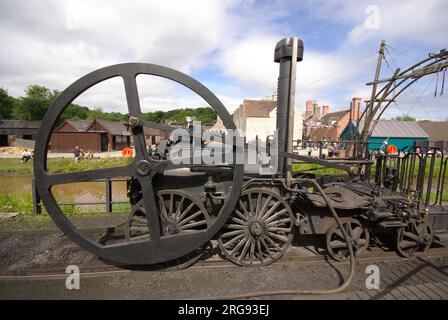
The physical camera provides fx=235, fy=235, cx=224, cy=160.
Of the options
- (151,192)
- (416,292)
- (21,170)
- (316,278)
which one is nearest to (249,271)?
(316,278)

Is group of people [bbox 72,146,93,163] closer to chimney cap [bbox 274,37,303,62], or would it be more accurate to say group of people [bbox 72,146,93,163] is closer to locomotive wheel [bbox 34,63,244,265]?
locomotive wheel [bbox 34,63,244,265]

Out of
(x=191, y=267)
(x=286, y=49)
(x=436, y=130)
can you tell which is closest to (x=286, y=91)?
(x=286, y=49)

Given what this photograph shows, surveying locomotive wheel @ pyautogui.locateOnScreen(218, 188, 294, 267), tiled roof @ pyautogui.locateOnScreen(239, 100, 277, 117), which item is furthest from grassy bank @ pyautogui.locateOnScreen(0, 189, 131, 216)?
tiled roof @ pyautogui.locateOnScreen(239, 100, 277, 117)

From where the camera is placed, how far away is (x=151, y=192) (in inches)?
129

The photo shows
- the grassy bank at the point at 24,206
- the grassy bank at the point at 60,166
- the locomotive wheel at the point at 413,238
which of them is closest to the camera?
the locomotive wheel at the point at 413,238

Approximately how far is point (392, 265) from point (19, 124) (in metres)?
62.2

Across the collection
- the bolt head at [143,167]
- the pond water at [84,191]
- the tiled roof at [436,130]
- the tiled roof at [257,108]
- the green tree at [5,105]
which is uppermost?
the green tree at [5,105]

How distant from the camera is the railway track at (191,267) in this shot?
3.47 meters

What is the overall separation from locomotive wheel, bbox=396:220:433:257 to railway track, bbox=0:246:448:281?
0.12 meters

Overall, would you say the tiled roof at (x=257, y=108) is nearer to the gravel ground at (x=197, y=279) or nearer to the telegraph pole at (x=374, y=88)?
the telegraph pole at (x=374, y=88)

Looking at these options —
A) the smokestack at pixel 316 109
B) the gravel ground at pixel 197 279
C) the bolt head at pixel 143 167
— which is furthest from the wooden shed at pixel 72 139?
the smokestack at pixel 316 109

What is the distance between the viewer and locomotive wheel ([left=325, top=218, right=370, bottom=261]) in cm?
388

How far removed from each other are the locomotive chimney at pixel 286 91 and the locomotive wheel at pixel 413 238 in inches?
87.0
